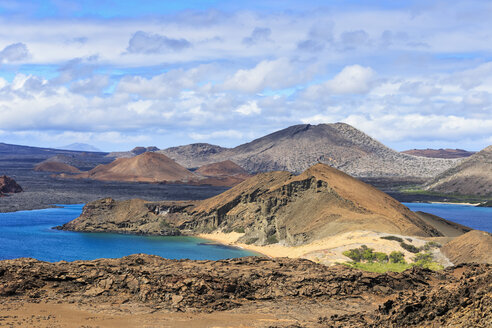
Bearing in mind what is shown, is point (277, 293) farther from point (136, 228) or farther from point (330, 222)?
point (136, 228)

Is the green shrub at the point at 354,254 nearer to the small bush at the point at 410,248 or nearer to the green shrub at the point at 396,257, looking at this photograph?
the green shrub at the point at 396,257

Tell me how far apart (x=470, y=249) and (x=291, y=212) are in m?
22.7

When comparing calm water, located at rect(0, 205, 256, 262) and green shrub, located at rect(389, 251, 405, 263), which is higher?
green shrub, located at rect(389, 251, 405, 263)

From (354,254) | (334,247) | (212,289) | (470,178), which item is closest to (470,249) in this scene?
(354,254)

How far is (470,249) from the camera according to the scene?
4122cm

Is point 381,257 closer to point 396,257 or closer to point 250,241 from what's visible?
point 396,257

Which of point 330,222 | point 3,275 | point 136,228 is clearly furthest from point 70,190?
point 3,275

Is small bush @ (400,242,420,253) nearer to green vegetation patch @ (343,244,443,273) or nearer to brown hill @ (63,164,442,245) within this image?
green vegetation patch @ (343,244,443,273)

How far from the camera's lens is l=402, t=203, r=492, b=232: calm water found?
87062mm

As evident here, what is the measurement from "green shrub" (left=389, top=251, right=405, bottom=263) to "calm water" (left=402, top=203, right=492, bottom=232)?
43197mm

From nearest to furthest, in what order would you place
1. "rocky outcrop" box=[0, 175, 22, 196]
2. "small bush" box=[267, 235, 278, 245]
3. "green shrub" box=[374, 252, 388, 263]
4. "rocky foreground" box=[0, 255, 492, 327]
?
1. "rocky foreground" box=[0, 255, 492, 327]
2. "green shrub" box=[374, 252, 388, 263]
3. "small bush" box=[267, 235, 278, 245]
4. "rocky outcrop" box=[0, 175, 22, 196]

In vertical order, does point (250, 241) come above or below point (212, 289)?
below

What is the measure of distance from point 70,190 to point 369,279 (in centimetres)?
12397

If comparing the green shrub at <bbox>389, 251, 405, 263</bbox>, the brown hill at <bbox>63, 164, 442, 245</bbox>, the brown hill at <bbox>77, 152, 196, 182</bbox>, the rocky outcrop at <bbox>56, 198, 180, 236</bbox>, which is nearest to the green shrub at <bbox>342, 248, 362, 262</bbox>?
the green shrub at <bbox>389, 251, 405, 263</bbox>
